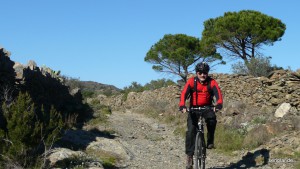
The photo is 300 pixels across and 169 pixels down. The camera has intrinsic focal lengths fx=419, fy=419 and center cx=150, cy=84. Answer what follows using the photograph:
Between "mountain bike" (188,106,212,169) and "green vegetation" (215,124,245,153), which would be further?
"green vegetation" (215,124,245,153)

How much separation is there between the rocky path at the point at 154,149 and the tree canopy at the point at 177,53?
21.0 m

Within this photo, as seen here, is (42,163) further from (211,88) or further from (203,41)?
(203,41)

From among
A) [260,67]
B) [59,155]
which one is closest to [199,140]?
[59,155]

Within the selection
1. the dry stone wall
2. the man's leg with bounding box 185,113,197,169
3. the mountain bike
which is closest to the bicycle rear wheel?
the mountain bike

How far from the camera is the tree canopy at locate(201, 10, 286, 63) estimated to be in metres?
32.1

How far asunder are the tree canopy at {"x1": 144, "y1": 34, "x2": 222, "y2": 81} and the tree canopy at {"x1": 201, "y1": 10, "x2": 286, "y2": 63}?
4.32 meters

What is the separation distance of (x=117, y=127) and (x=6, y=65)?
615 centimetres

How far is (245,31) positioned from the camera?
32.2 meters

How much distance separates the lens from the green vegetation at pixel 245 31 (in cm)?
3208

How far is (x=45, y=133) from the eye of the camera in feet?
26.0

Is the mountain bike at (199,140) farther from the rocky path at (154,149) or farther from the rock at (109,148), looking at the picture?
the rock at (109,148)

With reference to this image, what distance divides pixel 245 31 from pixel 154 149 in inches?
875

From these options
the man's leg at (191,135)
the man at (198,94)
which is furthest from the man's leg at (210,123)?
the man's leg at (191,135)

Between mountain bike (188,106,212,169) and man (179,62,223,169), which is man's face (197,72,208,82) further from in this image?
mountain bike (188,106,212,169)
